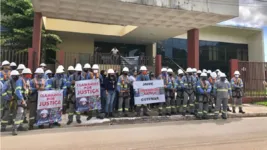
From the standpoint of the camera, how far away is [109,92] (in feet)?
28.3

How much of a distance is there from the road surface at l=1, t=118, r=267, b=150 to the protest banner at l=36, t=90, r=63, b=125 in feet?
1.26

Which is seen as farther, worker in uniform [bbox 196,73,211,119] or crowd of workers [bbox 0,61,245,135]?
worker in uniform [bbox 196,73,211,119]

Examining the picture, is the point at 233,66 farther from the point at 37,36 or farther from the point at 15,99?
the point at 15,99

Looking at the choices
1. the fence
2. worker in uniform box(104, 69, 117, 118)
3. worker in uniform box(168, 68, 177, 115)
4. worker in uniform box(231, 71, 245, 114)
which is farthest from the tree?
the fence

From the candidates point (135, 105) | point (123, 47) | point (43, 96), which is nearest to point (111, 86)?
point (135, 105)

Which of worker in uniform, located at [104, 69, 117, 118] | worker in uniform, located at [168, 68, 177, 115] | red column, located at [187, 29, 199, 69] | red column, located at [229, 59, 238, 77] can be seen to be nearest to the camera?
worker in uniform, located at [104, 69, 117, 118]

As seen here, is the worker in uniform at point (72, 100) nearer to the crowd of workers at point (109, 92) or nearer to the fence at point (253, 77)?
the crowd of workers at point (109, 92)

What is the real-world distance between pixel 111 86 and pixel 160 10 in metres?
5.09

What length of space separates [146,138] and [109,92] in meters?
2.87

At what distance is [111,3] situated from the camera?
1100 cm

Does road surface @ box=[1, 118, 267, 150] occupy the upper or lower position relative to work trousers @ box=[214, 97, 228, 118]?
lower

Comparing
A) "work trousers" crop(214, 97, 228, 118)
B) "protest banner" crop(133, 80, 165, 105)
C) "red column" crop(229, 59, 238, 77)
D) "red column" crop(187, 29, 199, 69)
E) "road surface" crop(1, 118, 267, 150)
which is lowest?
"road surface" crop(1, 118, 267, 150)

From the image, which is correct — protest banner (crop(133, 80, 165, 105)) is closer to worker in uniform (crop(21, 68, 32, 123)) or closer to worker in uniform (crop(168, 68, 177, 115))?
worker in uniform (crop(168, 68, 177, 115))

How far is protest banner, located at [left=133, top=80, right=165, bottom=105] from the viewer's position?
8.99m
